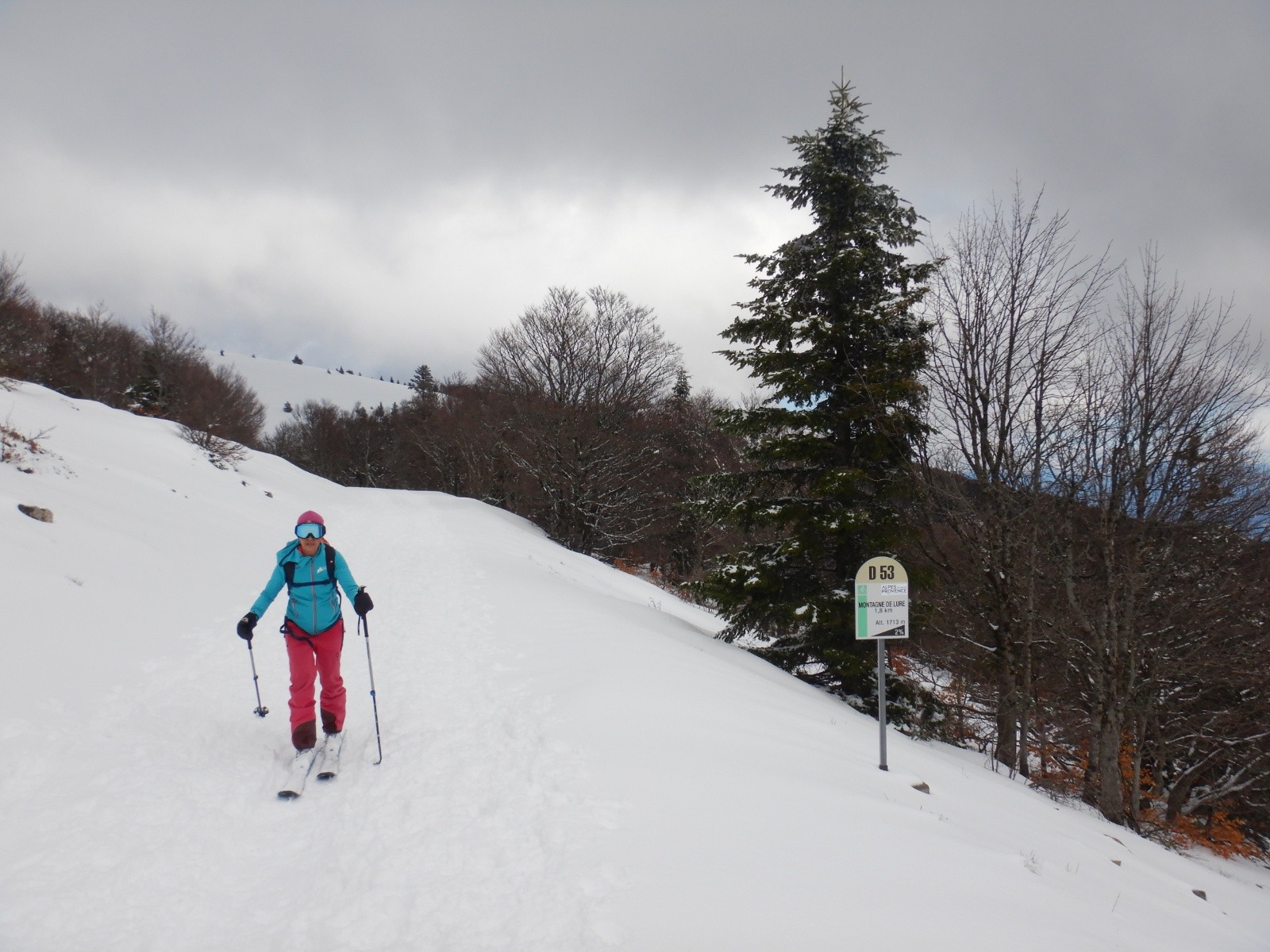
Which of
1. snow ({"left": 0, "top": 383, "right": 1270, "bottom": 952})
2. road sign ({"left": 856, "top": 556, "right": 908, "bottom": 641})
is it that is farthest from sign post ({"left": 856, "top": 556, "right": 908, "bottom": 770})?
snow ({"left": 0, "top": 383, "right": 1270, "bottom": 952})

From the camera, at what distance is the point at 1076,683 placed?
12117 millimetres

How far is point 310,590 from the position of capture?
5000 millimetres

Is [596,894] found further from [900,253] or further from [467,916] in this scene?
[900,253]

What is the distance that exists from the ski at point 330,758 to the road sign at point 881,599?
15.3 ft

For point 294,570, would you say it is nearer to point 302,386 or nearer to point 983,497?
point 983,497

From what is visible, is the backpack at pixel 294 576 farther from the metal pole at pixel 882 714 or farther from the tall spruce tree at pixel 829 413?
the tall spruce tree at pixel 829 413

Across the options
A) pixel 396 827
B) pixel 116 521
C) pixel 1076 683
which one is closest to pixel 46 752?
pixel 396 827

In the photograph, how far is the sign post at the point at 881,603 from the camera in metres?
5.93

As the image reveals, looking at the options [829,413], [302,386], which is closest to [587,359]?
[829,413]

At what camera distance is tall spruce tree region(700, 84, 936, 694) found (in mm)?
9930

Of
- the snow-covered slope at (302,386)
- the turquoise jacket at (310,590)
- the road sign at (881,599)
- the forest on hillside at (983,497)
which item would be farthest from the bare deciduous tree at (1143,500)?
the snow-covered slope at (302,386)

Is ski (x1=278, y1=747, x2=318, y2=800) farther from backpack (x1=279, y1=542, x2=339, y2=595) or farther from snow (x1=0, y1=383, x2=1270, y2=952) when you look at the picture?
backpack (x1=279, y1=542, x2=339, y2=595)

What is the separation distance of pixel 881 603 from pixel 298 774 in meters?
5.21

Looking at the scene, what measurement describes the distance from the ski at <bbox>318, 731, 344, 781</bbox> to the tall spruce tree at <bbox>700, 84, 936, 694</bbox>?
6.60 m
